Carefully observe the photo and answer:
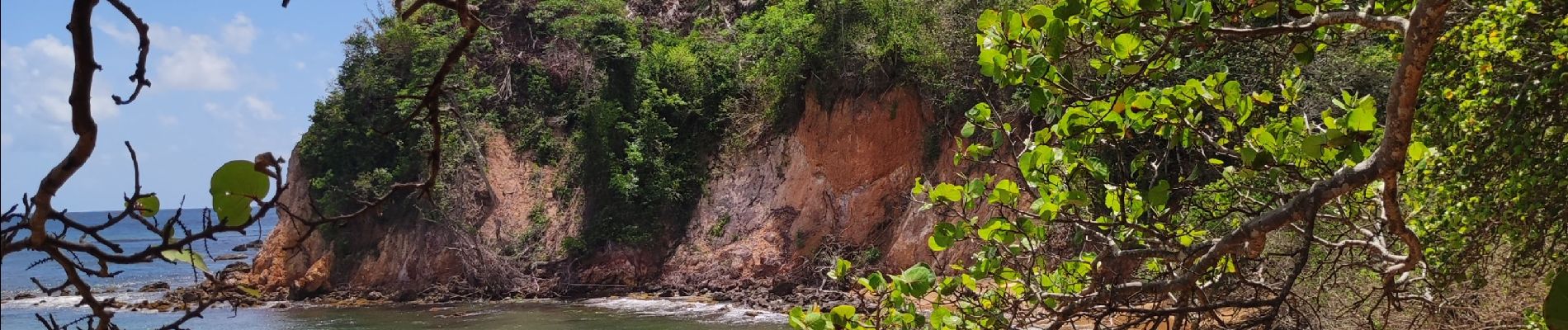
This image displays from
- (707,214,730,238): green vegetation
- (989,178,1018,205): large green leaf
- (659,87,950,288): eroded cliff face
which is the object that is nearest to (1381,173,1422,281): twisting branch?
(989,178,1018,205): large green leaf

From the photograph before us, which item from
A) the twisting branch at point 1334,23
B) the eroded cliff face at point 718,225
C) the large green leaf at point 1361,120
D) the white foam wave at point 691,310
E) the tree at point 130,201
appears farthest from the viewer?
A: the eroded cliff face at point 718,225

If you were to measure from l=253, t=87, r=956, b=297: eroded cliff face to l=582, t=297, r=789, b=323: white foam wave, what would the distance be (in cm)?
80

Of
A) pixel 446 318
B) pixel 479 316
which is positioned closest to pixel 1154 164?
pixel 479 316

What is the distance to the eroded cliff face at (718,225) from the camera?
20.0 metres

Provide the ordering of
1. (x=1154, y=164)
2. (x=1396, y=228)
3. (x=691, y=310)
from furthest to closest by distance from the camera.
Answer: (x=691, y=310) < (x=1154, y=164) < (x=1396, y=228)

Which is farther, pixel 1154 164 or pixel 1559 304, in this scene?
pixel 1154 164

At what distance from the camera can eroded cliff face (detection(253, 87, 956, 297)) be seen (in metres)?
20.0

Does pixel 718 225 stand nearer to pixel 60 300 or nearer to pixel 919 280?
pixel 60 300

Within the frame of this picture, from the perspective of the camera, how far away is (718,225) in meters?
22.0

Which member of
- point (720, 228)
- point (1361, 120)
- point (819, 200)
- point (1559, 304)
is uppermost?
point (819, 200)

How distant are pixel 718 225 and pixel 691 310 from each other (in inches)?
112

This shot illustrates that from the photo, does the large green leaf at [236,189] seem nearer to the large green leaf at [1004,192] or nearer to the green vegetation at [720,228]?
the large green leaf at [1004,192]

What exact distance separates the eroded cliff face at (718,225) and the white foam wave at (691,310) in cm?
80

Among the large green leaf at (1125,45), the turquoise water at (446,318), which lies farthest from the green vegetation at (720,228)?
the large green leaf at (1125,45)
